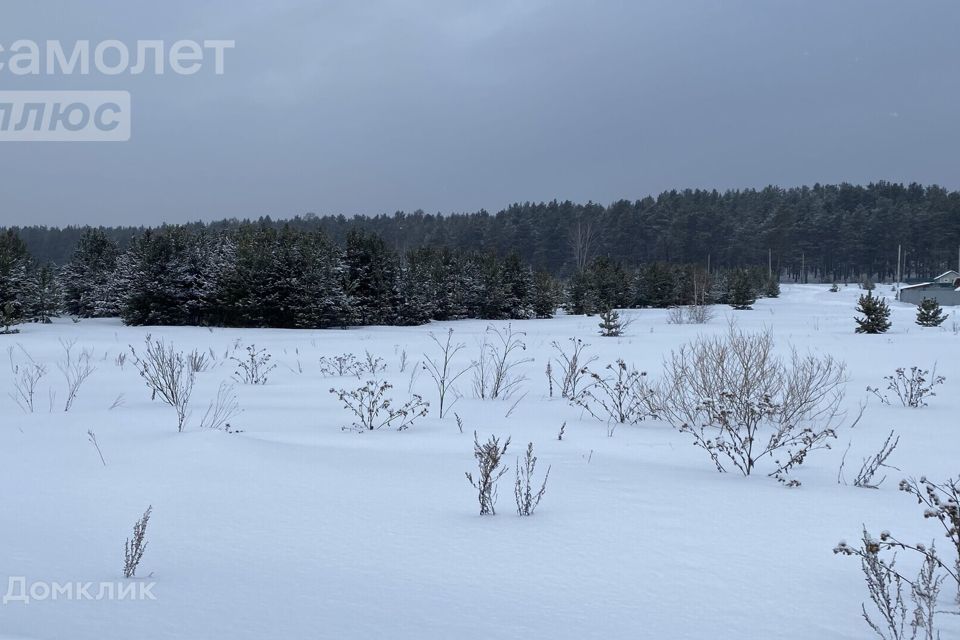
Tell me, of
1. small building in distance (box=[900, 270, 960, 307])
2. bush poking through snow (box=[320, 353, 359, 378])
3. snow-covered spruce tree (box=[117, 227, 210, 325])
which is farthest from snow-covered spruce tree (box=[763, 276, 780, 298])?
bush poking through snow (box=[320, 353, 359, 378])

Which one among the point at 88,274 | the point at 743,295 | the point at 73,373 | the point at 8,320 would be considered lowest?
the point at 73,373

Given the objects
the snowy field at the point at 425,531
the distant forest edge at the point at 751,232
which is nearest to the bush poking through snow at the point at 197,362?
the snowy field at the point at 425,531

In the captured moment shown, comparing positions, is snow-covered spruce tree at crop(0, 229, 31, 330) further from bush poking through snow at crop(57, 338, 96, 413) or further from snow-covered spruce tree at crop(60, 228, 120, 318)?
bush poking through snow at crop(57, 338, 96, 413)

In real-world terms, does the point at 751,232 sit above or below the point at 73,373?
above

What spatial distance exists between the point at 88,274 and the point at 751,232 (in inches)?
2820

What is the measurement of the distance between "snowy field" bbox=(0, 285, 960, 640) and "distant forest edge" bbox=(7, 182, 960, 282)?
64.8 m

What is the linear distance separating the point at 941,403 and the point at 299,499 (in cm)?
764

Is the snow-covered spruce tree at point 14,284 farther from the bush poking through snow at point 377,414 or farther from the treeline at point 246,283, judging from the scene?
the bush poking through snow at point 377,414

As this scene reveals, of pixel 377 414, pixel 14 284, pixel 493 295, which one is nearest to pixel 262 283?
pixel 14 284

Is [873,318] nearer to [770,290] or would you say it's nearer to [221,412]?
[221,412]

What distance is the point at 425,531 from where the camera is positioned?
10.7ft

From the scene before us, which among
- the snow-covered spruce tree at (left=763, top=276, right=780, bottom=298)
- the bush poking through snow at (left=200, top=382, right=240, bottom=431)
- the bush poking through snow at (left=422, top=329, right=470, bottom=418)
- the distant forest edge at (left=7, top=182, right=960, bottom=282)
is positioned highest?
the distant forest edge at (left=7, top=182, right=960, bottom=282)

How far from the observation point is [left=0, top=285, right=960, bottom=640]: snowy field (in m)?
2.35

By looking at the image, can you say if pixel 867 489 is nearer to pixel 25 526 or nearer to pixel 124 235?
pixel 25 526
